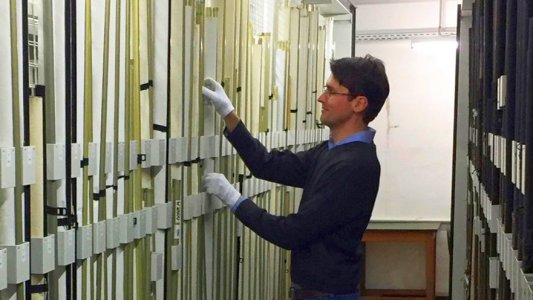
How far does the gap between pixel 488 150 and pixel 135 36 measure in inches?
58.5

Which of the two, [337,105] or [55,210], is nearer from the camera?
[55,210]

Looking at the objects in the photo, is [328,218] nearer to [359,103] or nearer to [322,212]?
[322,212]

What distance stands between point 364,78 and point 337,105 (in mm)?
141

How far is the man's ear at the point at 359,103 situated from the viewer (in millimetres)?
2279

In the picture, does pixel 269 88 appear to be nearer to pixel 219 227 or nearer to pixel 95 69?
pixel 219 227

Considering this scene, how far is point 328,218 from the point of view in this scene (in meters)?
2.13

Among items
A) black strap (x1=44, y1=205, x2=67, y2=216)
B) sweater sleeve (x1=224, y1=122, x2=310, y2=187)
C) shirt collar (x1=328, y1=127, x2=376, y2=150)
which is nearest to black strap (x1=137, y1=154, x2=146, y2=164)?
black strap (x1=44, y1=205, x2=67, y2=216)

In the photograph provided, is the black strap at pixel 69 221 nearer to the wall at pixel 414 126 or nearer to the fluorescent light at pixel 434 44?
the wall at pixel 414 126

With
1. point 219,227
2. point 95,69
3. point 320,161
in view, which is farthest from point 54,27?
point 219,227

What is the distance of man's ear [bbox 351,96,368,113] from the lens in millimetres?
2279

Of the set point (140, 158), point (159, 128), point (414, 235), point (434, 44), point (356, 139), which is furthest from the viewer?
point (434, 44)

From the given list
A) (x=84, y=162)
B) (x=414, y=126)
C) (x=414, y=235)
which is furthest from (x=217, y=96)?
(x=414, y=126)

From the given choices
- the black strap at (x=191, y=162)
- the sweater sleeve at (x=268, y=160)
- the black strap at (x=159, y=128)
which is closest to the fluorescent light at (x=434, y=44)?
the sweater sleeve at (x=268, y=160)

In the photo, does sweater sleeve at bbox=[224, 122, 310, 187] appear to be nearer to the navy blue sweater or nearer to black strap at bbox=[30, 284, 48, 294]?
the navy blue sweater
